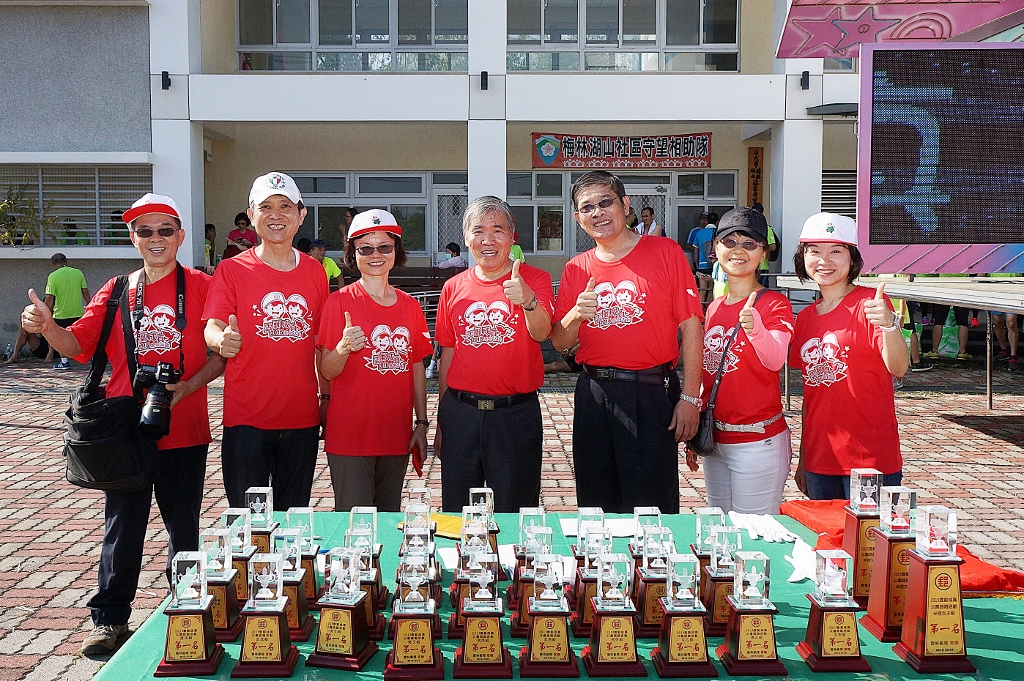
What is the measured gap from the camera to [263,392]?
12.2ft

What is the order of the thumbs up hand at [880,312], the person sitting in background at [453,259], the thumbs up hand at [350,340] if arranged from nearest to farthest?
the thumbs up hand at [880,312]
the thumbs up hand at [350,340]
the person sitting in background at [453,259]

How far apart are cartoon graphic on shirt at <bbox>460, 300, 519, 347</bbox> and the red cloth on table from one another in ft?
4.12

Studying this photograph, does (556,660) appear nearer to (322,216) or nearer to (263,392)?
(263,392)

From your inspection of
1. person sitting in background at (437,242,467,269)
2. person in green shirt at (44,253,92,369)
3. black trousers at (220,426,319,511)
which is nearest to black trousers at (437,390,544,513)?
black trousers at (220,426,319,511)

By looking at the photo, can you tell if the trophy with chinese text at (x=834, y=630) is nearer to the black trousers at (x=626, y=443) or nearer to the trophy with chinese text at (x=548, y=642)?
the trophy with chinese text at (x=548, y=642)

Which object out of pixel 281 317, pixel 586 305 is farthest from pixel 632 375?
pixel 281 317

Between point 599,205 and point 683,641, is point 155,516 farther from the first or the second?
point 683,641

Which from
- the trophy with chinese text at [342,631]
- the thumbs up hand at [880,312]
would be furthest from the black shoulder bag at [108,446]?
the thumbs up hand at [880,312]

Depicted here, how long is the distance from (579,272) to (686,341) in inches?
20.8

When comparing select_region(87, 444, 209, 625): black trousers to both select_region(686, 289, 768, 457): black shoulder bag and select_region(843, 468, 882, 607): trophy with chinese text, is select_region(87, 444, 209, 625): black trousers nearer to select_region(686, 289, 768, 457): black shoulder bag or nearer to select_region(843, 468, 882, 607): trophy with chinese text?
select_region(686, 289, 768, 457): black shoulder bag

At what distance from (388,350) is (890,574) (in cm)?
228

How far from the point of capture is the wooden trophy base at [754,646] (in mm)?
1972

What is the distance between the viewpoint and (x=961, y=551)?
2520 millimetres

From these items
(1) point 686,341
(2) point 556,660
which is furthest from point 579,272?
(2) point 556,660
